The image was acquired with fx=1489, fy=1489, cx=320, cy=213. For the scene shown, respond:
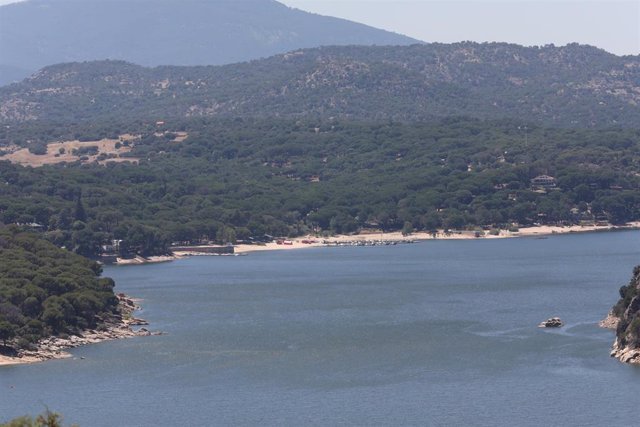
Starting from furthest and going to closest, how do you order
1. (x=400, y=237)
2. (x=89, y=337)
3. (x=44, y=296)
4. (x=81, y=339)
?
(x=400, y=237) → (x=44, y=296) → (x=89, y=337) → (x=81, y=339)

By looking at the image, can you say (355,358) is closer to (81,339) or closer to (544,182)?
(81,339)

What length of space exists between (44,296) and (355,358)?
18.1 m

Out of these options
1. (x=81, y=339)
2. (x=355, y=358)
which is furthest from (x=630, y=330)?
(x=81, y=339)

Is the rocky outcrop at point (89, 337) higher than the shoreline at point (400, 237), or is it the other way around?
the shoreline at point (400, 237)

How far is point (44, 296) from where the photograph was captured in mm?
80625

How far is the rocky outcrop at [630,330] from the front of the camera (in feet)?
222

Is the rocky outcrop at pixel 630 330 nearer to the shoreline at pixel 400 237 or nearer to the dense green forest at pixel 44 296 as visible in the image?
the dense green forest at pixel 44 296

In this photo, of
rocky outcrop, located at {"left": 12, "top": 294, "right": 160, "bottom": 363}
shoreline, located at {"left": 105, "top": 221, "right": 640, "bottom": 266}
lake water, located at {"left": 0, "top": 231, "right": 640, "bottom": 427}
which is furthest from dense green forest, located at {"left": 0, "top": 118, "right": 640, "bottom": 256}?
rocky outcrop, located at {"left": 12, "top": 294, "right": 160, "bottom": 363}

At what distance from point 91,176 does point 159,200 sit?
36.5 ft

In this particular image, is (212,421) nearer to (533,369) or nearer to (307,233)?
(533,369)

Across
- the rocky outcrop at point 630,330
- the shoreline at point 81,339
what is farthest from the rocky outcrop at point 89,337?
the rocky outcrop at point 630,330

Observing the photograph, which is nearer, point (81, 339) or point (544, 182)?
point (81, 339)

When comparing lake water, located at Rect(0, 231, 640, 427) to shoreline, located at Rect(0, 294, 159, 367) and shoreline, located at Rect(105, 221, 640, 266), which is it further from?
shoreline, located at Rect(105, 221, 640, 266)

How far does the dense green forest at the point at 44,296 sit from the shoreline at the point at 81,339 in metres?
0.56
